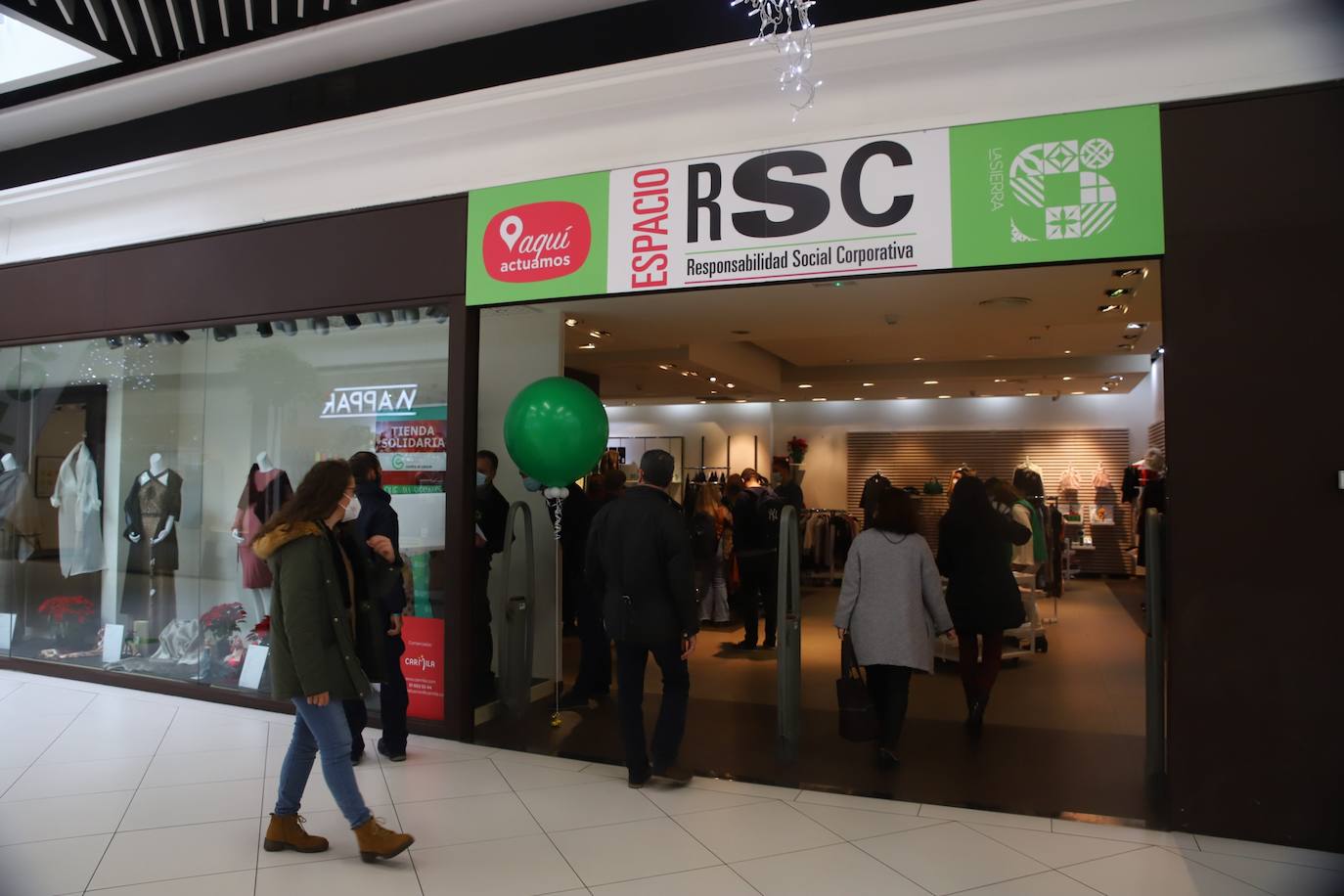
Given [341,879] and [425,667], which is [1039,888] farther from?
[425,667]

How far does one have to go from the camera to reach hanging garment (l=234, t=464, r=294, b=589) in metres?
5.77

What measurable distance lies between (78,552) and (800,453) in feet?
29.8

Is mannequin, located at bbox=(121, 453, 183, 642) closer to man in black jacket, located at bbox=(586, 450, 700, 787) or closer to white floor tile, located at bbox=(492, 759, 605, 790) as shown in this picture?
white floor tile, located at bbox=(492, 759, 605, 790)

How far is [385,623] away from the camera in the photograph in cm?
412

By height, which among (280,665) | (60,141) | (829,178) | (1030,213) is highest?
(60,141)

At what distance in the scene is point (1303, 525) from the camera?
3438 millimetres

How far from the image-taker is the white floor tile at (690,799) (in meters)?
3.79

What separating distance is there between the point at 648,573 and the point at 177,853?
2.16 meters

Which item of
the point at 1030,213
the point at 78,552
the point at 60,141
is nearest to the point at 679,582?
the point at 1030,213

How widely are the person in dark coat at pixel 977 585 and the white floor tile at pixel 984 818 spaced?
1.29m

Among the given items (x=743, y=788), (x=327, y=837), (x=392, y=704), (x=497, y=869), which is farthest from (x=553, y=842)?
(x=392, y=704)

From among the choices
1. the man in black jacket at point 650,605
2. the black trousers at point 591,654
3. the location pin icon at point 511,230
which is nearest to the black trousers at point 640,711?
the man in black jacket at point 650,605

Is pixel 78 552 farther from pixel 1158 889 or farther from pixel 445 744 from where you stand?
pixel 1158 889

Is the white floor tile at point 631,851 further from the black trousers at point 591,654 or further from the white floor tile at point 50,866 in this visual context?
the black trousers at point 591,654
